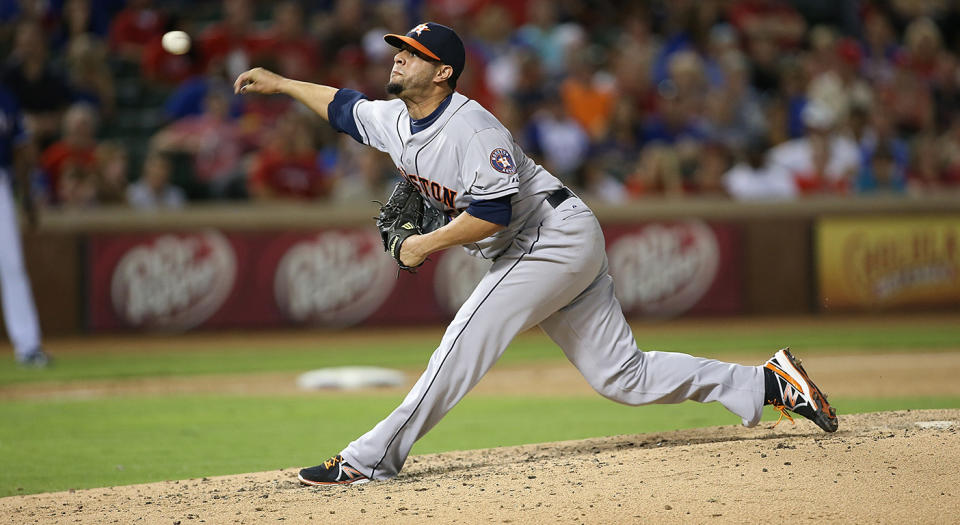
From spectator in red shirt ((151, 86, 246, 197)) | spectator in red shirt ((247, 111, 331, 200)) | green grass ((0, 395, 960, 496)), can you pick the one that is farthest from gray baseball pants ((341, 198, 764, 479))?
spectator in red shirt ((151, 86, 246, 197))

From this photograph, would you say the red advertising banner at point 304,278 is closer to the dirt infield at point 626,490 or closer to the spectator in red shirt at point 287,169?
the spectator in red shirt at point 287,169

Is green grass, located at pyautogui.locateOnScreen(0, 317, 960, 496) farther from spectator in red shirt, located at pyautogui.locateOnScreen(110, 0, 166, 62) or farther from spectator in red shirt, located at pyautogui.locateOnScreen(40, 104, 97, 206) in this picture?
spectator in red shirt, located at pyautogui.locateOnScreen(110, 0, 166, 62)

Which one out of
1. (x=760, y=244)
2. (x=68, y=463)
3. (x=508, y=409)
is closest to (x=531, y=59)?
(x=760, y=244)

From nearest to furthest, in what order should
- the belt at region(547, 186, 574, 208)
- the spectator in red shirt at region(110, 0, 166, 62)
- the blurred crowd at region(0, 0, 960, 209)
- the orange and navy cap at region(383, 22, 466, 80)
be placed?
the orange and navy cap at region(383, 22, 466, 80) < the belt at region(547, 186, 574, 208) < the blurred crowd at region(0, 0, 960, 209) < the spectator in red shirt at region(110, 0, 166, 62)

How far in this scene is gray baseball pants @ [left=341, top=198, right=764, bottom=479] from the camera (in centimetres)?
454

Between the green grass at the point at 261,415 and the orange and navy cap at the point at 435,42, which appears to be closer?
the orange and navy cap at the point at 435,42

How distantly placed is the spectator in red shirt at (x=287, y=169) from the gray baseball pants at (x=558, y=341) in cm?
783

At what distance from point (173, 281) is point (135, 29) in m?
4.09

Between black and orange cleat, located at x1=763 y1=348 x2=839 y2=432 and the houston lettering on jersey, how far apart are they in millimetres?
1610

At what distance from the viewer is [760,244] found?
501 inches

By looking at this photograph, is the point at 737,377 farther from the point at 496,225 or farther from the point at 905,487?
the point at 496,225

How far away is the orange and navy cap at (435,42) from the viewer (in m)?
4.44

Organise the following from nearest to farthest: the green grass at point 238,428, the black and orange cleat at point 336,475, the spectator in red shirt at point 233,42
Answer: the black and orange cleat at point 336,475 < the green grass at point 238,428 < the spectator in red shirt at point 233,42

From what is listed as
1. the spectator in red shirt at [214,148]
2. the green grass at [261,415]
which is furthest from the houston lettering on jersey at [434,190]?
the spectator in red shirt at [214,148]
